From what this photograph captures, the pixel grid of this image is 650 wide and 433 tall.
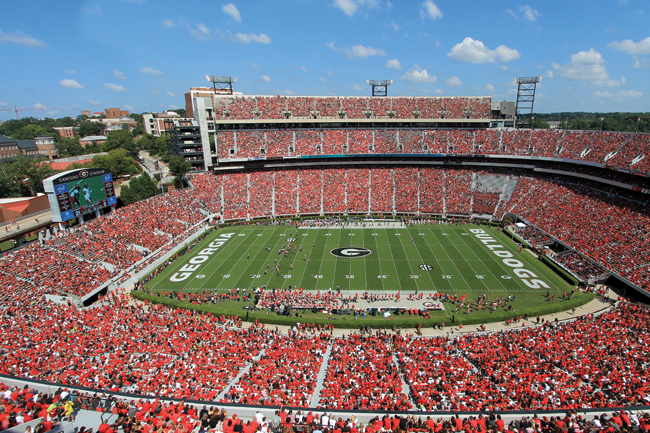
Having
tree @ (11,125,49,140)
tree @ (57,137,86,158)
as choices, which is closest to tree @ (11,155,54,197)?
tree @ (57,137,86,158)

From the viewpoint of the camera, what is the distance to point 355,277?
2948 cm

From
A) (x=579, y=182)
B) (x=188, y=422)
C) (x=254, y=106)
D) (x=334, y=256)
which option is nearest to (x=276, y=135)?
(x=254, y=106)

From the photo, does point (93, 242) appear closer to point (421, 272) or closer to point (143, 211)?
point (143, 211)

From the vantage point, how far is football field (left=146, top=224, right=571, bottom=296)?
28.2 metres

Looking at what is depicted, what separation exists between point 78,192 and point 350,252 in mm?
25963

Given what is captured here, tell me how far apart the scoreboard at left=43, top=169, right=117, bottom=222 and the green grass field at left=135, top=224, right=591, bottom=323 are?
1003 centimetres

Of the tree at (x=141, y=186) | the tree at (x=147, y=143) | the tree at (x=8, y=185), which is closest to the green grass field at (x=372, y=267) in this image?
the tree at (x=141, y=186)

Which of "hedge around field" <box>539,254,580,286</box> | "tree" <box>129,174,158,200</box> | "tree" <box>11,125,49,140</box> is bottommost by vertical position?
"hedge around field" <box>539,254,580,286</box>

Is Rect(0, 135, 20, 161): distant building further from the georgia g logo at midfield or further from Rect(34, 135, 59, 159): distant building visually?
the georgia g logo at midfield

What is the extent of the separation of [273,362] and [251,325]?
6903mm

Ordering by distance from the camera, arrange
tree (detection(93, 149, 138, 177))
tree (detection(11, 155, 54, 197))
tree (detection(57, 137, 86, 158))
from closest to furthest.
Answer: tree (detection(11, 155, 54, 197))
tree (detection(93, 149, 138, 177))
tree (detection(57, 137, 86, 158))

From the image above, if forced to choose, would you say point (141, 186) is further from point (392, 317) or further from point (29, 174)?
point (392, 317)

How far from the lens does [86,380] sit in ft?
47.4

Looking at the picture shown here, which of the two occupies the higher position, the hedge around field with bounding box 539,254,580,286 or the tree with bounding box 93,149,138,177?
the tree with bounding box 93,149,138,177
